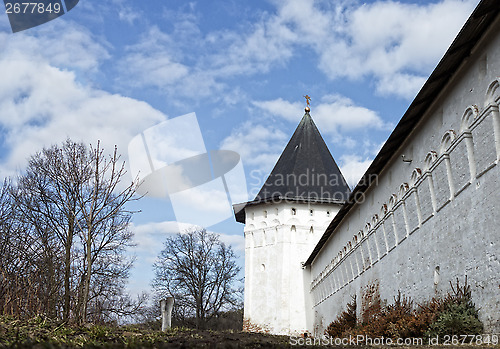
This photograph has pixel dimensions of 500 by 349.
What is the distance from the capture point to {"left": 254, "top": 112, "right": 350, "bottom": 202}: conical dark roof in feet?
104

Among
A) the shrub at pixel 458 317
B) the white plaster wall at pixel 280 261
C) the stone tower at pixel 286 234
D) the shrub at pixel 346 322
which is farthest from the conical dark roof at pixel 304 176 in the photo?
the shrub at pixel 458 317

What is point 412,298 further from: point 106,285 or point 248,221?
point 248,221

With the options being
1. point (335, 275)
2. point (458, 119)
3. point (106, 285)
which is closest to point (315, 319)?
point (335, 275)

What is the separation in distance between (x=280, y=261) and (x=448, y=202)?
68.3 feet

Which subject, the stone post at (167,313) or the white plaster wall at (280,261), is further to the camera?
the white plaster wall at (280,261)

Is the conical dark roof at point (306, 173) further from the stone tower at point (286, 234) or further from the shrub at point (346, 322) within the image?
the shrub at point (346, 322)

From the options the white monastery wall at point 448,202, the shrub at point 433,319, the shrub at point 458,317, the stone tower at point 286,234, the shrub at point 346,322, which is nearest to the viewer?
the white monastery wall at point 448,202

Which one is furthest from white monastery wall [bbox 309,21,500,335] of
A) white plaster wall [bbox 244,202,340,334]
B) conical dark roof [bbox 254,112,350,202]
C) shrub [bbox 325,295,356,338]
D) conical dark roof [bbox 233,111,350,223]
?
conical dark roof [bbox 254,112,350,202]

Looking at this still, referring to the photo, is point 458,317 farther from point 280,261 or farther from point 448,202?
point 280,261

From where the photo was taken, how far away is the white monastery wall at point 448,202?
26.6ft

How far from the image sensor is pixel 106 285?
2061 centimetres

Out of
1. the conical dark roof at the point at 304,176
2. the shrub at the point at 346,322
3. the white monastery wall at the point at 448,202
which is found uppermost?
the conical dark roof at the point at 304,176

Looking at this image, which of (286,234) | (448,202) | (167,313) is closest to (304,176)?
(286,234)

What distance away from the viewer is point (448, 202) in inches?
388
